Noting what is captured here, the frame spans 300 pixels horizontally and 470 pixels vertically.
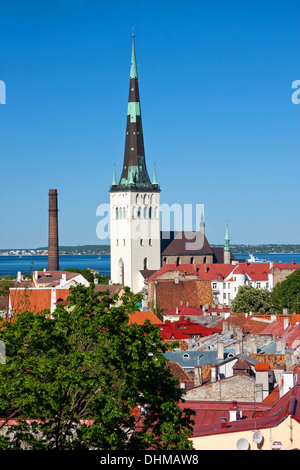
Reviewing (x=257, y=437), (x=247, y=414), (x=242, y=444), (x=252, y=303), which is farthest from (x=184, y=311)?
(x=257, y=437)

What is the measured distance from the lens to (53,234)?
106 metres

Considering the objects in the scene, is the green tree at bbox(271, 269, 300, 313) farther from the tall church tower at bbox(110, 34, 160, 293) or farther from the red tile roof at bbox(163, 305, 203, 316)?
the tall church tower at bbox(110, 34, 160, 293)

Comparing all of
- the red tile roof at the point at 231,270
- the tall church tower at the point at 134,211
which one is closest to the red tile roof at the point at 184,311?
the red tile roof at the point at 231,270

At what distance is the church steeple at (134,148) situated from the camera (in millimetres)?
105312

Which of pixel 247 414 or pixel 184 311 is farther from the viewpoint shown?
pixel 184 311

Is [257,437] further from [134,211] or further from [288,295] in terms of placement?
[134,211]

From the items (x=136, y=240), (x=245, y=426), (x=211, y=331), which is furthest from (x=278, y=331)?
(x=136, y=240)

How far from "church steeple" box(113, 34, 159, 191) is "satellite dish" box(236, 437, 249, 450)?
8802cm

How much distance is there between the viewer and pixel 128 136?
106 meters

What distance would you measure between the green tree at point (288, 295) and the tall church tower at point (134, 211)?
113ft

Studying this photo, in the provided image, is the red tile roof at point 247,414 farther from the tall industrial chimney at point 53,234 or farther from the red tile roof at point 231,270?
the tall industrial chimney at point 53,234

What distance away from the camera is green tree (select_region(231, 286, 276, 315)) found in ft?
220

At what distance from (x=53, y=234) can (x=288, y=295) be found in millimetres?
42570
